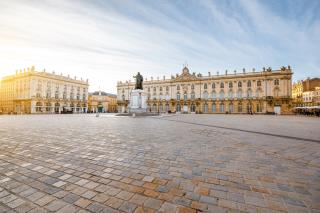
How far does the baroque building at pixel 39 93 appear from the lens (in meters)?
49.7

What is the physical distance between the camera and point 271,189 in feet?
8.46

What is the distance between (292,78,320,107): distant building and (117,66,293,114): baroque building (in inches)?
1030

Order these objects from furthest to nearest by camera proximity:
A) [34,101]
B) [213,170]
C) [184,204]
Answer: [34,101] → [213,170] → [184,204]

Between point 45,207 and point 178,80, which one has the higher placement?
point 178,80

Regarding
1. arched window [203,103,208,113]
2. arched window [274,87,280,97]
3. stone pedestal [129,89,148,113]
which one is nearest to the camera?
stone pedestal [129,89,148,113]

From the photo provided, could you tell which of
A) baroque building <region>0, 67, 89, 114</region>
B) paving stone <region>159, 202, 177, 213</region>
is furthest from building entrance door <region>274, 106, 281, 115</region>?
baroque building <region>0, 67, 89, 114</region>

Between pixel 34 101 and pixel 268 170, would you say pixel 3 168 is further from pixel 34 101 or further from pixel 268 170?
pixel 34 101

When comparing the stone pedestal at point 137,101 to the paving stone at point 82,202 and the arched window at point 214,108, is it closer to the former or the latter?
the paving stone at point 82,202

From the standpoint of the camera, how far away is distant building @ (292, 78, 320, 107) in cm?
6315

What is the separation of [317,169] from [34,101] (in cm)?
6241

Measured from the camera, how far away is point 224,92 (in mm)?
51656

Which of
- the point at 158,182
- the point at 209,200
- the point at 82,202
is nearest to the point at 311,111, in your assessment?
the point at 209,200

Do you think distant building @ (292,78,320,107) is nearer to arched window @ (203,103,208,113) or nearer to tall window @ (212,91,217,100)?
tall window @ (212,91,217,100)

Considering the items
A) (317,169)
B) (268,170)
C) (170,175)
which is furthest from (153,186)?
(317,169)
